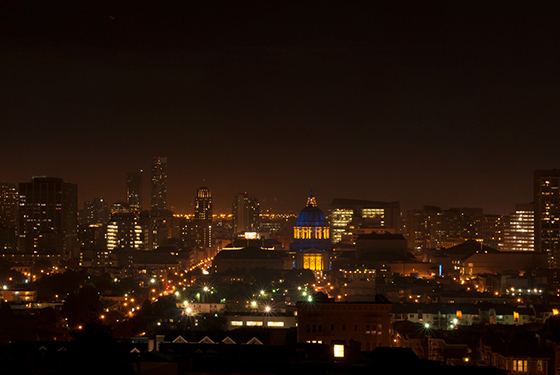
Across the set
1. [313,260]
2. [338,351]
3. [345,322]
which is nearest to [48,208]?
[313,260]

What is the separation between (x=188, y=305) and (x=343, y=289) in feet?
74.7

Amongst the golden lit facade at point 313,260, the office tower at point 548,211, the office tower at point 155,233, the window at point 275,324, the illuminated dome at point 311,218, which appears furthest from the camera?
the office tower at point 155,233

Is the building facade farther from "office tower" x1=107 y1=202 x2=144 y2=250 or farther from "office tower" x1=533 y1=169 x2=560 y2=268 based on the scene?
"office tower" x1=107 y1=202 x2=144 y2=250

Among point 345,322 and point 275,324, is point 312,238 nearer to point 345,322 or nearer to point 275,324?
point 275,324

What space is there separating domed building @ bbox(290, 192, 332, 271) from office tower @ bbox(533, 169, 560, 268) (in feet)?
101

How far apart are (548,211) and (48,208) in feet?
300

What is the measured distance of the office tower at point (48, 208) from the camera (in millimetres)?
167500

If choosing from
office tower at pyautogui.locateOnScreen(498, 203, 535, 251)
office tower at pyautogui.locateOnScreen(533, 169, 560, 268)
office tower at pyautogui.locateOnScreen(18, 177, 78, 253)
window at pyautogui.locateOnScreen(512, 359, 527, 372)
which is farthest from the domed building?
window at pyautogui.locateOnScreen(512, 359, 527, 372)

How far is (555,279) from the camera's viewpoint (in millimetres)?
98938

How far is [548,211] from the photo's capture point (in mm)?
128625

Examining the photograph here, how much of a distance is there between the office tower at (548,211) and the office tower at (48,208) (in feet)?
265

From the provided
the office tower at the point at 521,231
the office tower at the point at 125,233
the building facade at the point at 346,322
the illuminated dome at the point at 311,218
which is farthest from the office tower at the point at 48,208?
the building facade at the point at 346,322

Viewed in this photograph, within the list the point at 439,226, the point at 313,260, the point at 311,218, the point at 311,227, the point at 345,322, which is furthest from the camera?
the point at 439,226

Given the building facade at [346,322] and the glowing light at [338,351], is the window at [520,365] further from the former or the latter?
the glowing light at [338,351]
